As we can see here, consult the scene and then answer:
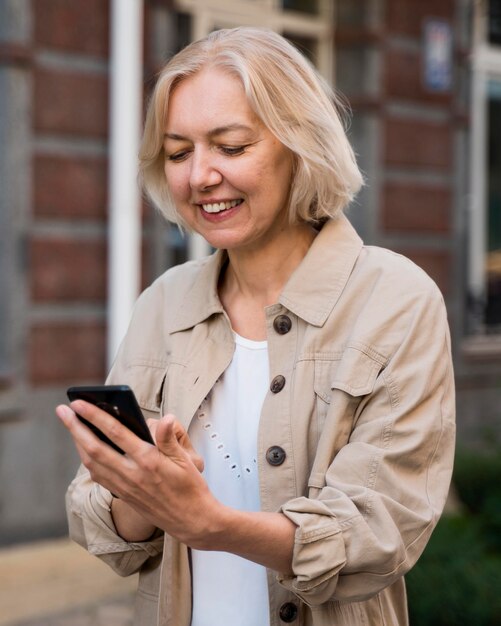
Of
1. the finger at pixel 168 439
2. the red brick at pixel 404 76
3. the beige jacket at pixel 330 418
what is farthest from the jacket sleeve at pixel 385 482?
the red brick at pixel 404 76

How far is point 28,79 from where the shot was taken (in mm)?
5742

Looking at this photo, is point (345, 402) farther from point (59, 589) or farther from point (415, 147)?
point (415, 147)

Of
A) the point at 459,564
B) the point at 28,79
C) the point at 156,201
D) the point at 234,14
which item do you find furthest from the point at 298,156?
the point at 234,14

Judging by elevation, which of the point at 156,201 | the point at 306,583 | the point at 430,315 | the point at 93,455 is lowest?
the point at 306,583

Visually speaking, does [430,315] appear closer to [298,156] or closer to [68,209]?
[298,156]

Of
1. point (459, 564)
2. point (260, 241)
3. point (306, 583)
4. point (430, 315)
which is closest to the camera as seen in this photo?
point (306, 583)

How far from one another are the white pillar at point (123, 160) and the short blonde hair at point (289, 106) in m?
3.91

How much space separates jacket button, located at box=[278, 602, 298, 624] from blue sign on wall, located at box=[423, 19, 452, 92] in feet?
20.8

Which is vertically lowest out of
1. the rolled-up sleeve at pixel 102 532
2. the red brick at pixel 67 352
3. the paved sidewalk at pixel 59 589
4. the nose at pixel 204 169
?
the paved sidewalk at pixel 59 589

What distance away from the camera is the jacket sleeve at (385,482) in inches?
71.2

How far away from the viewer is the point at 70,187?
19.6 feet

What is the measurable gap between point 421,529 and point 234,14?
5671mm

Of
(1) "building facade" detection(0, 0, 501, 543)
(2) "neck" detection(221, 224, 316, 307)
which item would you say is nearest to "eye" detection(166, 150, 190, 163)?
(2) "neck" detection(221, 224, 316, 307)

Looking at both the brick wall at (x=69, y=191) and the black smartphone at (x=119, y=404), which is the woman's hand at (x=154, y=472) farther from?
the brick wall at (x=69, y=191)
